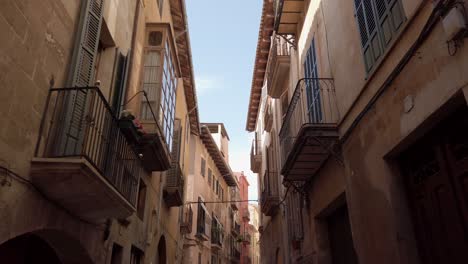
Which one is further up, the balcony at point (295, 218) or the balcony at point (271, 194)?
the balcony at point (271, 194)

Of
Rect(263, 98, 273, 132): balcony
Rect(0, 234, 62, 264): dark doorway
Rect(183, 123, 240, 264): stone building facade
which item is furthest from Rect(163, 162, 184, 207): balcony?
Rect(0, 234, 62, 264): dark doorway

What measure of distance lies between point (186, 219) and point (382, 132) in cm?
1683

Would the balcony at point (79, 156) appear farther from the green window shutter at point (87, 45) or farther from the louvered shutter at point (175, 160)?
the louvered shutter at point (175, 160)

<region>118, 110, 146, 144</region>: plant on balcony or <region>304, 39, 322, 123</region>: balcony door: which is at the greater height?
<region>304, 39, 322, 123</region>: balcony door

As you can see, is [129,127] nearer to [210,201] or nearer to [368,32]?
[368,32]

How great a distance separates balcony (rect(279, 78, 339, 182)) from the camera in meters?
8.41

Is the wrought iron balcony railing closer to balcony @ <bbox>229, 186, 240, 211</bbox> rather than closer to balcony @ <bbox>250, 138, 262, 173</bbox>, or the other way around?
balcony @ <bbox>250, 138, 262, 173</bbox>

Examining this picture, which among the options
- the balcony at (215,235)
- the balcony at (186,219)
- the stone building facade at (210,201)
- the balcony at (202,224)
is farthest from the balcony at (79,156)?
the balcony at (215,235)

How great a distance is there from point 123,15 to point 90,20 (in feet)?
8.37

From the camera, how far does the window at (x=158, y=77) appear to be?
11445 mm

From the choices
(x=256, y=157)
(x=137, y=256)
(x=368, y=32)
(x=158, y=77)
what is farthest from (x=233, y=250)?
(x=368, y=32)

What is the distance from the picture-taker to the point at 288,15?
1259 centimetres

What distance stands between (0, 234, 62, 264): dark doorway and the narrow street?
0.09 ft

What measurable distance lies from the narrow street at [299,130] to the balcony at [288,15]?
0.04 meters
